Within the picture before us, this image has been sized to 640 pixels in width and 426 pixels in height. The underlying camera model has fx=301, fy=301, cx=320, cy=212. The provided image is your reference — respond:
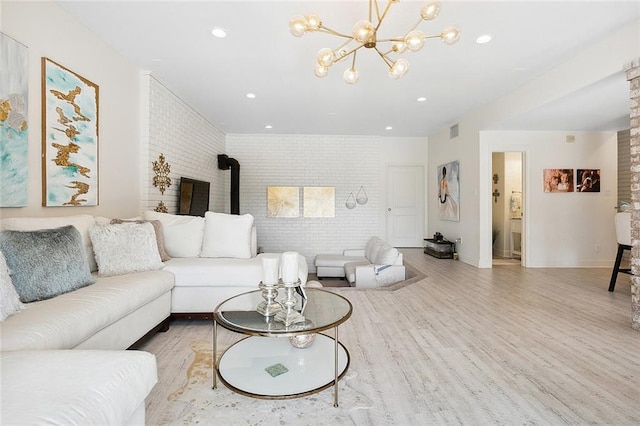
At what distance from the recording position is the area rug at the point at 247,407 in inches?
58.4

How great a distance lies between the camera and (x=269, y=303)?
1743 mm

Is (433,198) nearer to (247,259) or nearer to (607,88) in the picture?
(607,88)

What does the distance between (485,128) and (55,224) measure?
557 cm

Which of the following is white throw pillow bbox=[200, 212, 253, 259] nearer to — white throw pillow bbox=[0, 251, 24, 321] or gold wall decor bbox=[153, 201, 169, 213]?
gold wall decor bbox=[153, 201, 169, 213]

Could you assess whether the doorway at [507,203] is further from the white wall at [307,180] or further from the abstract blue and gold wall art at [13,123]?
the abstract blue and gold wall art at [13,123]

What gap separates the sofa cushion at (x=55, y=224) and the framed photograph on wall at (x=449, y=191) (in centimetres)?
571

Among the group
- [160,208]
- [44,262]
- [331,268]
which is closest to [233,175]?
[160,208]

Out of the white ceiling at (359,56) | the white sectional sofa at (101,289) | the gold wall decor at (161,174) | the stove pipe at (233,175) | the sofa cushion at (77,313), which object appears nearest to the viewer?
the white sectional sofa at (101,289)

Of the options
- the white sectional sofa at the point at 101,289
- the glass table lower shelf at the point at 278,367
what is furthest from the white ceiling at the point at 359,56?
the glass table lower shelf at the point at 278,367

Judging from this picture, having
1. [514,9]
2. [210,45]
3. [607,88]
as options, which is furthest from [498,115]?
[210,45]

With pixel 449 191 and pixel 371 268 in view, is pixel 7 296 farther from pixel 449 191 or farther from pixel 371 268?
pixel 449 191

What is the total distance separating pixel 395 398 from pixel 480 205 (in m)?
4.31

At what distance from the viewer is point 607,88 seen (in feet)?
10.8

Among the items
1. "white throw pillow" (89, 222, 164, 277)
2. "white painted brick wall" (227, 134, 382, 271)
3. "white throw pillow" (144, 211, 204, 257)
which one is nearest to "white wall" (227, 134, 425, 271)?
"white painted brick wall" (227, 134, 382, 271)
